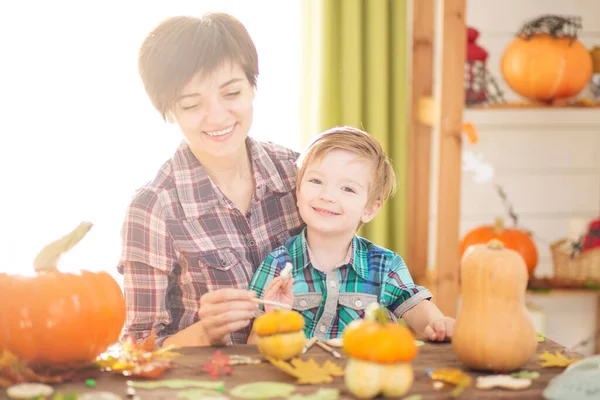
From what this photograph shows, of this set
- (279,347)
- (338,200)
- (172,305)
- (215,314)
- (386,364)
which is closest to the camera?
(386,364)

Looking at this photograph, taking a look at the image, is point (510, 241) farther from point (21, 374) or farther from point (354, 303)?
point (21, 374)

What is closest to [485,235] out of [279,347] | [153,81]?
[153,81]

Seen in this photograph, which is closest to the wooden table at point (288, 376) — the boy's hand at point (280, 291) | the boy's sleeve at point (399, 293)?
the boy's hand at point (280, 291)

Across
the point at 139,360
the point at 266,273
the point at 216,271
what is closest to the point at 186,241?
the point at 216,271

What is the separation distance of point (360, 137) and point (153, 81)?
0.44 metres

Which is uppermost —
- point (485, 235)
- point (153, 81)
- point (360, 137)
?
point (153, 81)

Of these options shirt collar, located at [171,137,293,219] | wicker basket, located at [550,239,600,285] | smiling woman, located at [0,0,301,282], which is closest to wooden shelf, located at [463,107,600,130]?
wicker basket, located at [550,239,600,285]

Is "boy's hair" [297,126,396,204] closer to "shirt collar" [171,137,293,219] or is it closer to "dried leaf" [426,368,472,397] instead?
"shirt collar" [171,137,293,219]

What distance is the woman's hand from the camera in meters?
1.33

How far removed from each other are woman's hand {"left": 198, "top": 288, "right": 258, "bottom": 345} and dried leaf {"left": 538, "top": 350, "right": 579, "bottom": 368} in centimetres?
47

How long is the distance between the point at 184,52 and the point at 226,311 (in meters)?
0.56

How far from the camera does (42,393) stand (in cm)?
103

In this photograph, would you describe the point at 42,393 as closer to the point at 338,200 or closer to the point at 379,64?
the point at 338,200

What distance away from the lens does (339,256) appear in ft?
5.35
